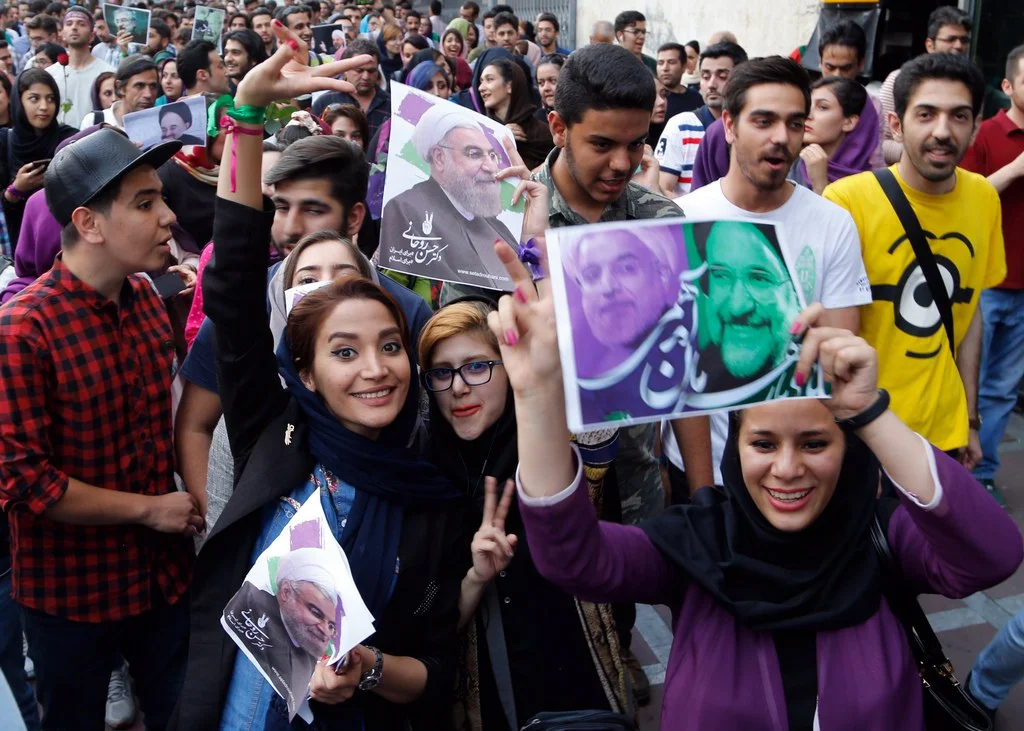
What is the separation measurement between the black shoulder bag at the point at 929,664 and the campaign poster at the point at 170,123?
4.04 metres

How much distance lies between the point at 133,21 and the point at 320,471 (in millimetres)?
10409

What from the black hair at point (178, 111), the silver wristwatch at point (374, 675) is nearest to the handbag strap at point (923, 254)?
the silver wristwatch at point (374, 675)

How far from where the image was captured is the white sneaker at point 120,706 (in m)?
3.76

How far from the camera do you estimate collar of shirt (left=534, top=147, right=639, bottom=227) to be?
117 inches

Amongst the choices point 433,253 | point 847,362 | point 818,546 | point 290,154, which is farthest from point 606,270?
point 290,154

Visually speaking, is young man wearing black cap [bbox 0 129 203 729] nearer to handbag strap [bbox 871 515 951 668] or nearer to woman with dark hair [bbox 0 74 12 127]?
handbag strap [bbox 871 515 951 668]

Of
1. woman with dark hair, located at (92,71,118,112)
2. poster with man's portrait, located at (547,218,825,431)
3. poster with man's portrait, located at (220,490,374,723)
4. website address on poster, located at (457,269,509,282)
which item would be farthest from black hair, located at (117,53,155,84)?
poster with man's portrait, located at (547,218,825,431)

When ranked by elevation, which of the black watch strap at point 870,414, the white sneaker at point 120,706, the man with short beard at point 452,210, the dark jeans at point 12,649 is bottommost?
the white sneaker at point 120,706

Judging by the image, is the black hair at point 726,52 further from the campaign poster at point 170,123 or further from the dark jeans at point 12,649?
the dark jeans at point 12,649

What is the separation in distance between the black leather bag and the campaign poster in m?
3.77

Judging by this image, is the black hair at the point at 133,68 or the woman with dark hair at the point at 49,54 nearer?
the black hair at the point at 133,68

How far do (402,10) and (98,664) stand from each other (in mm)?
13561

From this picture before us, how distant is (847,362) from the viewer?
1.69 meters

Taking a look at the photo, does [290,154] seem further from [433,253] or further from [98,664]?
[98,664]
